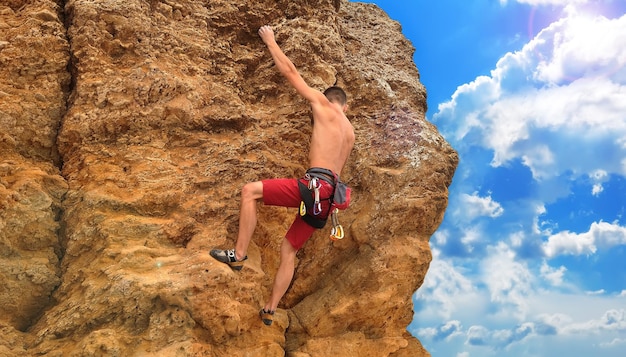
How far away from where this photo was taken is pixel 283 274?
4.91 meters

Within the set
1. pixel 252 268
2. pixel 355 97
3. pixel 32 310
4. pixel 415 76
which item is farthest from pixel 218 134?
pixel 415 76

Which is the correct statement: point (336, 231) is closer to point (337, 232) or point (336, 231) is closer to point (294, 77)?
point (337, 232)

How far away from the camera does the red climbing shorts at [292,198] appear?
4.84 m

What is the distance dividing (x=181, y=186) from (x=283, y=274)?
4.51 feet

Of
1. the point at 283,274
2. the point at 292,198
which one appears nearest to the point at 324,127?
the point at 292,198

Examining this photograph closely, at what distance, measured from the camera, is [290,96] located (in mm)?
6035

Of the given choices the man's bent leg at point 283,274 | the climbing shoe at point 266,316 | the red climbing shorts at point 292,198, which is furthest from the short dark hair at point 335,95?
the climbing shoe at point 266,316

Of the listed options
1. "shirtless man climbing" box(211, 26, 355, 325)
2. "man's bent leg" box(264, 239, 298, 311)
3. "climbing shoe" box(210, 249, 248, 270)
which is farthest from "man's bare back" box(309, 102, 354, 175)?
"climbing shoe" box(210, 249, 248, 270)

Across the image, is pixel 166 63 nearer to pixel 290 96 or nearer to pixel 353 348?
pixel 290 96

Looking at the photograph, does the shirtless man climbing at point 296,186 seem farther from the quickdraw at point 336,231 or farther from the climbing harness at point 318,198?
the quickdraw at point 336,231

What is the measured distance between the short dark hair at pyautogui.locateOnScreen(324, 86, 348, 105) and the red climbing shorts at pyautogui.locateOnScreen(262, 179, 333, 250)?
115cm

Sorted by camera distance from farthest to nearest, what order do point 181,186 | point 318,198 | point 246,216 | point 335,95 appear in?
point 335,95 < point 181,186 < point 318,198 < point 246,216

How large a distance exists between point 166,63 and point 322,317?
3338 mm

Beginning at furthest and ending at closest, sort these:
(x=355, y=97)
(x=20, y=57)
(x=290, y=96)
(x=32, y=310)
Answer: (x=355, y=97), (x=290, y=96), (x=20, y=57), (x=32, y=310)
